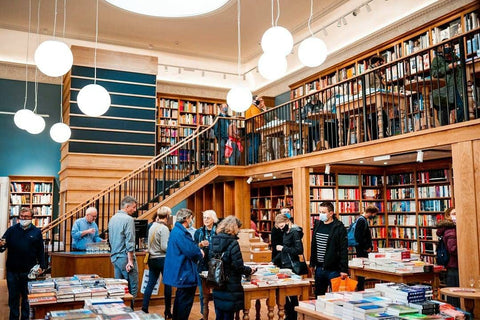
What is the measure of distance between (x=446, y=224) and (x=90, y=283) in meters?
4.32

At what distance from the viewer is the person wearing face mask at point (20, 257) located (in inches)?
203

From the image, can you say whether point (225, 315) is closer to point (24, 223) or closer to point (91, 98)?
point (24, 223)

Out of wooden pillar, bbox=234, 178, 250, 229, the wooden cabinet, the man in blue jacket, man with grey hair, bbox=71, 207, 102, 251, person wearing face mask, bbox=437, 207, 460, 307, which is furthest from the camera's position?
wooden pillar, bbox=234, 178, 250, 229

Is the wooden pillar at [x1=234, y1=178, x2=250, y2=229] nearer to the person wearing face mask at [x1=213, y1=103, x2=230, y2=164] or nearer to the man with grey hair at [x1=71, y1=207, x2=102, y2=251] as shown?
the person wearing face mask at [x1=213, y1=103, x2=230, y2=164]

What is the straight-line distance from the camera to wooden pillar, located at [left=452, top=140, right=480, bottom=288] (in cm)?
512

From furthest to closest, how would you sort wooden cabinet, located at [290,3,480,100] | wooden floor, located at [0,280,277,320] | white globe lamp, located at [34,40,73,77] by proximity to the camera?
wooden cabinet, located at [290,3,480,100], wooden floor, located at [0,280,277,320], white globe lamp, located at [34,40,73,77]

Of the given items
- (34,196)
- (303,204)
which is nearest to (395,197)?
(303,204)

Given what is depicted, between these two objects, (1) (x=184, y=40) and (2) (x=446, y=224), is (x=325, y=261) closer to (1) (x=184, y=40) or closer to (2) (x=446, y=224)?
(2) (x=446, y=224)

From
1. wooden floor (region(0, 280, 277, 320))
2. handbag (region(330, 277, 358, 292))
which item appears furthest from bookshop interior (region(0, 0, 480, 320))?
wooden floor (region(0, 280, 277, 320))

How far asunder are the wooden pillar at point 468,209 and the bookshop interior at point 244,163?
0.02 m

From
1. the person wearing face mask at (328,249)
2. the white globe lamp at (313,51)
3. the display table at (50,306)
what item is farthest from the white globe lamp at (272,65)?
the display table at (50,306)

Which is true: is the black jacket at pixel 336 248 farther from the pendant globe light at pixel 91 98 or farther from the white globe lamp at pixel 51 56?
the white globe lamp at pixel 51 56

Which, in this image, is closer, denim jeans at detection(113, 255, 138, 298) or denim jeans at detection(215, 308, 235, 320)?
denim jeans at detection(215, 308, 235, 320)

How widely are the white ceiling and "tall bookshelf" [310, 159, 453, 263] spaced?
3243mm
